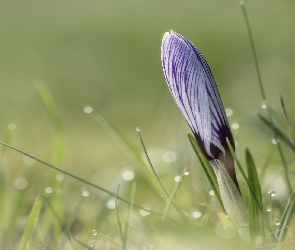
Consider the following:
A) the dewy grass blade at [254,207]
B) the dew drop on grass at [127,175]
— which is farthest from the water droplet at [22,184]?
the dewy grass blade at [254,207]

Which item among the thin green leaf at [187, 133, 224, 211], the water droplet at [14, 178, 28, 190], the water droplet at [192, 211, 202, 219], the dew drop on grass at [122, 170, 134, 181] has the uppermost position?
the dew drop on grass at [122, 170, 134, 181]

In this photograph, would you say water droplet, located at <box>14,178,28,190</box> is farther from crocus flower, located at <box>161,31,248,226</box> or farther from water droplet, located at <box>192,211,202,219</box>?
crocus flower, located at <box>161,31,248,226</box>

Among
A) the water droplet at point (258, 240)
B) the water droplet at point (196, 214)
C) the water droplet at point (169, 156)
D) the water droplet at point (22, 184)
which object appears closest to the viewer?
the water droplet at point (258, 240)

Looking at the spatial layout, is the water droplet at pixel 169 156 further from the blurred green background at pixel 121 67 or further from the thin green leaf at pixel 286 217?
the thin green leaf at pixel 286 217

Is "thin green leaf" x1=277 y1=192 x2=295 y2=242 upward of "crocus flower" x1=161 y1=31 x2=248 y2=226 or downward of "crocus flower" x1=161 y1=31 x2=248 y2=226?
downward

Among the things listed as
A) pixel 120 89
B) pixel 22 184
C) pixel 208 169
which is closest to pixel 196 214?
pixel 208 169

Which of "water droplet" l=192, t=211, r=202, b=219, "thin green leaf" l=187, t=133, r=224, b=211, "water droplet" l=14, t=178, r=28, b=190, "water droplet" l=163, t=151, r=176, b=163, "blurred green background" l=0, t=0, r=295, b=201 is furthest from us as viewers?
"blurred green background" l=0, t=0, r=295, b=201

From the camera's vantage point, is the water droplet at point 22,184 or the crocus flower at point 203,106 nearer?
the crocus flower at point 203,106

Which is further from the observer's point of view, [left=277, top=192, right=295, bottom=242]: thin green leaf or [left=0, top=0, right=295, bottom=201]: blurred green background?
[left=0, top=0, right=295, bottom=201]: blurred green background

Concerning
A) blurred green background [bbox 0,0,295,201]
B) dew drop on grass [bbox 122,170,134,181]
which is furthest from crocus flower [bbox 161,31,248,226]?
dew drop on grass [bbox 122,170,134,181]
